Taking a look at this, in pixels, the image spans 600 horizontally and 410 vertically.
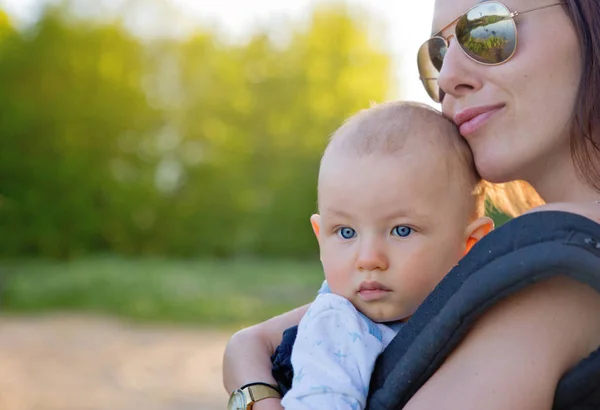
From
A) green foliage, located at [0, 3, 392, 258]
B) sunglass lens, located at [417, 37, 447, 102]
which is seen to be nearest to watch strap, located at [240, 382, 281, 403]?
sunglass lens, located at [417, 37, 447, 102]

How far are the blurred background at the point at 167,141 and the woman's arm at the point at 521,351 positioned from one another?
12557 mm

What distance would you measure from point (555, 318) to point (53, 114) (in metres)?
17.1

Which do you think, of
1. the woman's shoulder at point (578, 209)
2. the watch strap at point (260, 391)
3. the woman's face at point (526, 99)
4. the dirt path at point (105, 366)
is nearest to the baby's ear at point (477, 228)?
the woman's face at point (526, 99)

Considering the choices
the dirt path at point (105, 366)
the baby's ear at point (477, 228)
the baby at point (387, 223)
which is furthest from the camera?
the dirt path at point (105, 366)

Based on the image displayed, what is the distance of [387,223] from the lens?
5.60 ft

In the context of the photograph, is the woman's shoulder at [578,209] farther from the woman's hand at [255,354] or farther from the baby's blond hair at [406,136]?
the woman's hand at [255,354]

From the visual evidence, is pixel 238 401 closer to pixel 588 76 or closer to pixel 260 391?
pixel 260 391

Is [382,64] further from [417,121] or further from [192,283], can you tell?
[417,121]

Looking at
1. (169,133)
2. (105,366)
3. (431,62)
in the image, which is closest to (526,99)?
(431,62)

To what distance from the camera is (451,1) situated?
1860 mm

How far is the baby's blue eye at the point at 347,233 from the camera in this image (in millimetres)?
A: 1762

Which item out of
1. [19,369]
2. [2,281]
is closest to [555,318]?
[19,369]

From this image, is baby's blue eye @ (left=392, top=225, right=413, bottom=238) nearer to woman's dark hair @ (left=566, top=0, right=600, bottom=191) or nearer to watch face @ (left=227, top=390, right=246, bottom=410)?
woman's dark hair @ (left=566, top=0, right=600, bottom=191)

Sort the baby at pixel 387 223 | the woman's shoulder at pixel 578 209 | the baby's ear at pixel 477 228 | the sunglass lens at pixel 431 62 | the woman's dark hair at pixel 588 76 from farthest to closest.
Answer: the sunglass lens at pixel 431 62 < the baby's ear at pixel 477 228 < the baby at pixel 387 223 < the woman's dark hair at pixel 588 76 < the woman's shoulder at pixel 578 209
